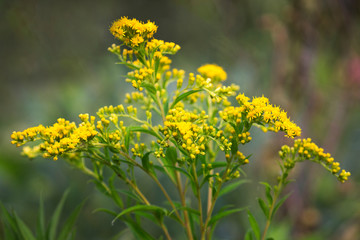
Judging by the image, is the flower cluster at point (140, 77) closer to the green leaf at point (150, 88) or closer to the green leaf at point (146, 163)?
the green leaf at point (150, 88)

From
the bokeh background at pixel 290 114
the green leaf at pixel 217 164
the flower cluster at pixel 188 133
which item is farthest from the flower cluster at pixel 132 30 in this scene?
the bokeh background at pixel 290 114

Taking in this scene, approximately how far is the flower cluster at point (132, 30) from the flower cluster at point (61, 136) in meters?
0.14

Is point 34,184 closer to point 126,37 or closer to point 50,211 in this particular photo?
point 50,211

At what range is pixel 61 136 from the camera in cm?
50

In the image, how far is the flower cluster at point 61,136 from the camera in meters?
0.48

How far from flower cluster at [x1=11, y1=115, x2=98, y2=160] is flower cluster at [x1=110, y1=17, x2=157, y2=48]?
0.45 feet

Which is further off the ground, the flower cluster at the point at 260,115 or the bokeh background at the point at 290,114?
the bokeh background at the point at 290,114

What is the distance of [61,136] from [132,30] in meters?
0.19

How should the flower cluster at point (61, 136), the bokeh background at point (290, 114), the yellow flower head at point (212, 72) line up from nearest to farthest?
1. the flower cluster at point (61, 136)
2. the yellow flower head at point (212, 72)
3. the bokeh background at point (290, 114)

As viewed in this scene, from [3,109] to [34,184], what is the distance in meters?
2.73

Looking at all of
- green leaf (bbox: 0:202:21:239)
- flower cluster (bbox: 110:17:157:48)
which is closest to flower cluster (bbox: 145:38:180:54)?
flower cluster (bbox: 110:17:157:48)

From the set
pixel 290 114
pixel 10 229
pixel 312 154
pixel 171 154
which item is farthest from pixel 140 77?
pixel 290 114

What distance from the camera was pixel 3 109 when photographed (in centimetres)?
434

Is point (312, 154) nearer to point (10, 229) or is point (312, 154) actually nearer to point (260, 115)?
point (260, 115)
